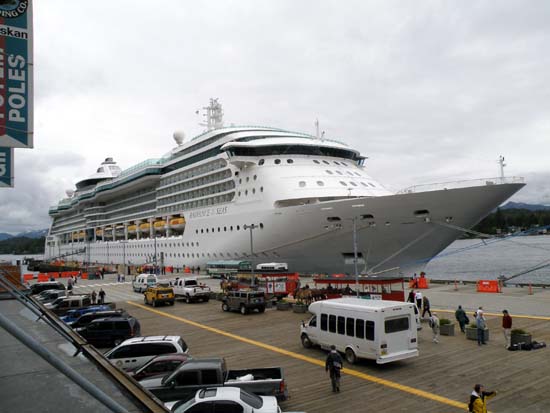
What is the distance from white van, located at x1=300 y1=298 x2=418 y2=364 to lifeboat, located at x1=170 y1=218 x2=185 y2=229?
3655cm

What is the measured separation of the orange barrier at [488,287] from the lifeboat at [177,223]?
104 ft

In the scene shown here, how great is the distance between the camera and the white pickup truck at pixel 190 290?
2628cm

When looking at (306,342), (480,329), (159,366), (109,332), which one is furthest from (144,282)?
(480,329)

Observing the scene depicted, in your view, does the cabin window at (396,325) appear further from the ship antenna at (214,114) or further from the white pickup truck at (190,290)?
the ship antenna at (214,114)

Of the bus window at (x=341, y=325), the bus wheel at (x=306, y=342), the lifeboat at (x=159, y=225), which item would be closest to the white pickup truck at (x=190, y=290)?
the bus wheel at (x=306, y=342)

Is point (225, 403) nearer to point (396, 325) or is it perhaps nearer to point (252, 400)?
point (252, 400)

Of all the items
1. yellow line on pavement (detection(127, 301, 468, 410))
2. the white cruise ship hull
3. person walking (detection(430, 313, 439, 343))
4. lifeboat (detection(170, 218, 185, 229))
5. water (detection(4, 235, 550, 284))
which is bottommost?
water (detection(4, 235, 550, 284))

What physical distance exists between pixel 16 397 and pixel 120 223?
67.2 m

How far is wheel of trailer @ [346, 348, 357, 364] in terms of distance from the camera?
1181 cm

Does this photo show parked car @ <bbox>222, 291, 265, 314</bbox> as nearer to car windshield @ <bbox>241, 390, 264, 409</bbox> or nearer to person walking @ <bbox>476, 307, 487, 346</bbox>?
person walking @ <bbox>476, 307, 487, 346</bbox>

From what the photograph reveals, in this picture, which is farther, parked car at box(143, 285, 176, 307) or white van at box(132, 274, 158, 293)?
white van at box(132, 274, 158, 293)

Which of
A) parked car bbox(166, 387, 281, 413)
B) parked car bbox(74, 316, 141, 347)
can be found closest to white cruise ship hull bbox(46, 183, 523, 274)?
parked car bbox(74, 316, 141, 347)

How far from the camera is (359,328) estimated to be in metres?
11.7

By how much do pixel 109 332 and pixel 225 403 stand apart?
991 centimetres
